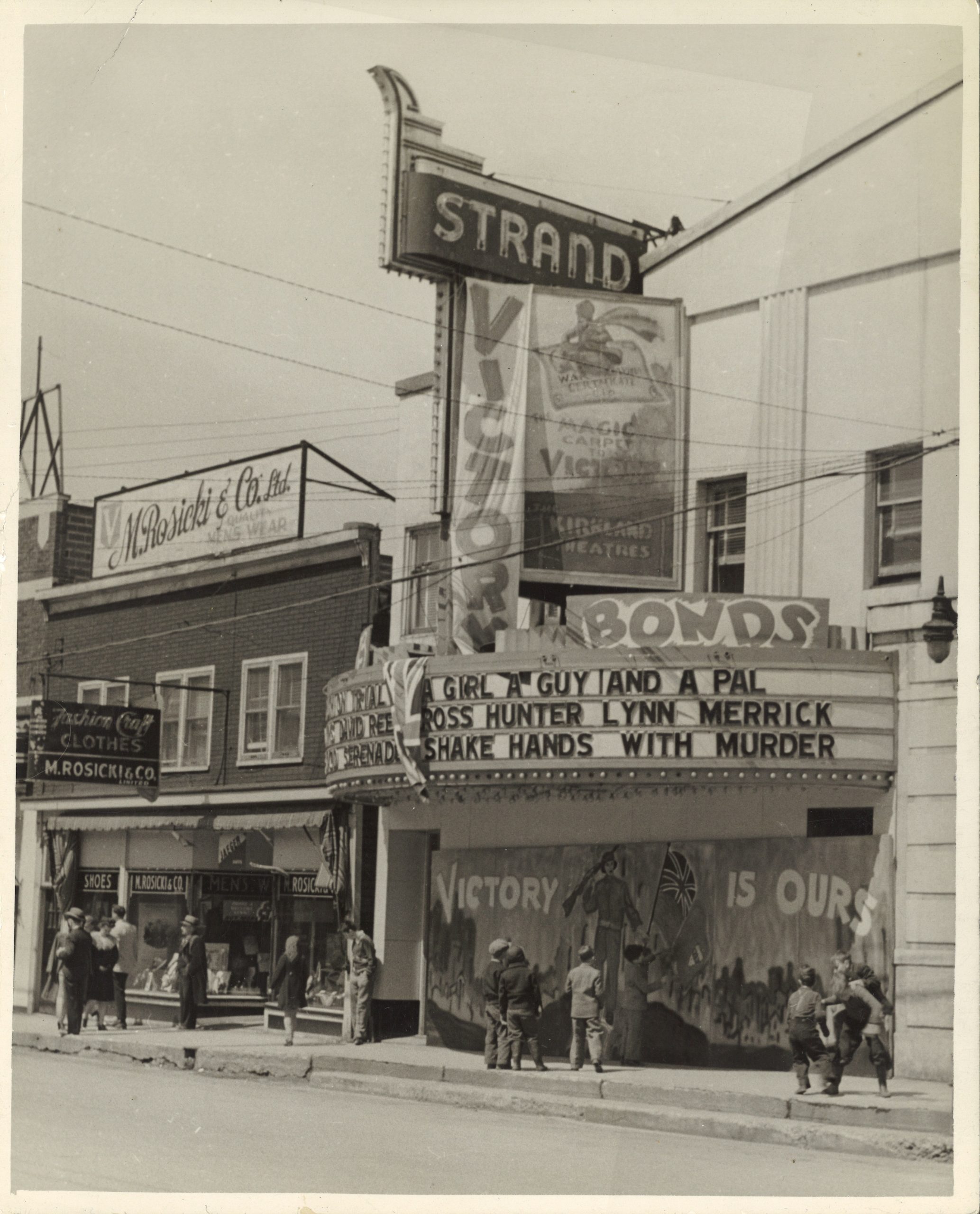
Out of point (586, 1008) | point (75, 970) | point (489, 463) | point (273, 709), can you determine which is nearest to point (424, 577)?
point (489, 463)

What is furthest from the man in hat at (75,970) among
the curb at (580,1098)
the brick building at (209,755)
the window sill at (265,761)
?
the window sill at (265,761)

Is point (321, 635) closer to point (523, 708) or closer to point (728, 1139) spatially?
point (523, 708)

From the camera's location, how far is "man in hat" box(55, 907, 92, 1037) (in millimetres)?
24422

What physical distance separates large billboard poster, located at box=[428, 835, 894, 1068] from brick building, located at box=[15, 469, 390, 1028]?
3127mm

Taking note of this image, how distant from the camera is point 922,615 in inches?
748

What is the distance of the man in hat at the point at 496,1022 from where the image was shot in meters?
20.2

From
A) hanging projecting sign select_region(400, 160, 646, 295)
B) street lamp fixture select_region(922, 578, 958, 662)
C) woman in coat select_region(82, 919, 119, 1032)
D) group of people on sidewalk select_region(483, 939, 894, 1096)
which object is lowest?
woman in coat select_region(82, 919, 119, 1032)

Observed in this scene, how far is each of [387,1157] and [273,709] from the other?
1444 cm

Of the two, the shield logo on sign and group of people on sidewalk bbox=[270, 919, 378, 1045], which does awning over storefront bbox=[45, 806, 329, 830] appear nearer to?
group of people on sidewalk bbox=[270, 919, 378, 1045]

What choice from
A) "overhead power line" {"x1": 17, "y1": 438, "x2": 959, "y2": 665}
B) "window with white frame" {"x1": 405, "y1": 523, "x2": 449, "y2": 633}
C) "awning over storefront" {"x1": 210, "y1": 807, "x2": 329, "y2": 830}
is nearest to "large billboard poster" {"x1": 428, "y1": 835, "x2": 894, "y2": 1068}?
"awning over storefront" {"x1": 210, "y1": 807, "x2": 329, "y2": 830}

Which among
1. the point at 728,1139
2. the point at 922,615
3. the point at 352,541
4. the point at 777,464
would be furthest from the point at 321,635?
the point at 728,1139

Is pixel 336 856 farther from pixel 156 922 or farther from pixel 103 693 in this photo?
pixel 103 693

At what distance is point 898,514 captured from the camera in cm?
1958
